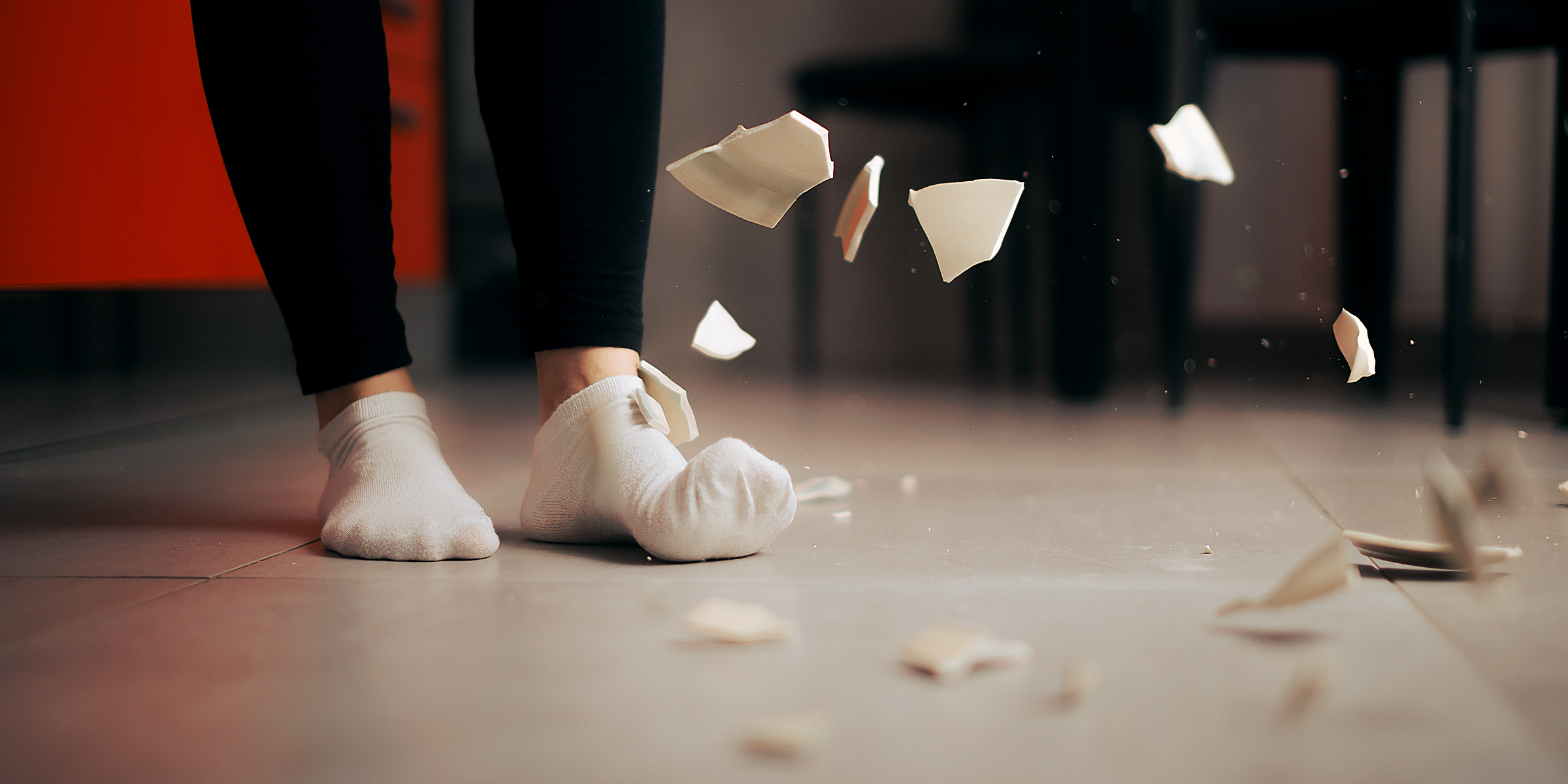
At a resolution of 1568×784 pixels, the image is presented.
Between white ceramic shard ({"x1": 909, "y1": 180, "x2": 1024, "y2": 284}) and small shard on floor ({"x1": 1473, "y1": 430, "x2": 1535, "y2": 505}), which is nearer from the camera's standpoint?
white ceramic shard ({"x1": 909, "y1": 180, "x2": 1024, "y2": 284})

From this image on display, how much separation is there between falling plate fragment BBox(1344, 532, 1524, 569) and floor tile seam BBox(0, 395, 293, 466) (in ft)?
3.84

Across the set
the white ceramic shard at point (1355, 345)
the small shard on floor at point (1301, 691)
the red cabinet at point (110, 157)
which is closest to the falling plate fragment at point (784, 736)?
the small shard on floor at point (1301, 691)

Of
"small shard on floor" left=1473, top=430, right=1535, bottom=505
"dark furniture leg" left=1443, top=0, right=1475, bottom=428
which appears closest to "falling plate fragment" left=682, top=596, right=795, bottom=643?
"small shard on floor" left=1473, top=430, right=1535, bottom=505

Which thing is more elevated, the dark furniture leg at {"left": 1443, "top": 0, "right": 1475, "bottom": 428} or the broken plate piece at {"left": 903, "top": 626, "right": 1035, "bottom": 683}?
the dark furniture leg at {"left": 1443, "top": 0, "right": 1475, "bottom": 428}

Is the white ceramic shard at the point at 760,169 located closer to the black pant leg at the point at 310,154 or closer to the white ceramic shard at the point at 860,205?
the white ceramic shard at the point at 860,205

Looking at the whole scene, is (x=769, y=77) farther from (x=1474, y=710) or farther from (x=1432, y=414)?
(x=1474, y=710)

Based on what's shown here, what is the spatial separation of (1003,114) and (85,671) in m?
1.88

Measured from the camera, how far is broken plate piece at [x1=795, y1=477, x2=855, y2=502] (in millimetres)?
831

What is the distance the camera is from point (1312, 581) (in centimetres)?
50

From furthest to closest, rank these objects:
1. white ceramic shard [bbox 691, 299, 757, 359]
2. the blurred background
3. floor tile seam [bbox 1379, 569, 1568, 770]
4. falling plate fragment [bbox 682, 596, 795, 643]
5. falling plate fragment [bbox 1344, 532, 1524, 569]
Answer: the blurred background
white ceramic shard [bbox 691, 299, 757, 359]
falling plate fragment [bbox 1344, 532, 1524, 569]
falling plate fragment [bbox 682, 596, 795, 643]
floor tile seam [bbox 1379, 569, 1568, 770]

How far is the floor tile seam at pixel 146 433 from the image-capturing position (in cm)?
110

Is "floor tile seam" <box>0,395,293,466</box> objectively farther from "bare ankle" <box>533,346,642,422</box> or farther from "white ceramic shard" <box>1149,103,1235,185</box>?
"white ceramic shard" <box>1149,103,1235,185</box>

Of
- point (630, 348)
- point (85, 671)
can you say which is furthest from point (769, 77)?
point (85, 671)

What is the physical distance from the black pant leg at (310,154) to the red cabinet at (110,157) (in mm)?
481
